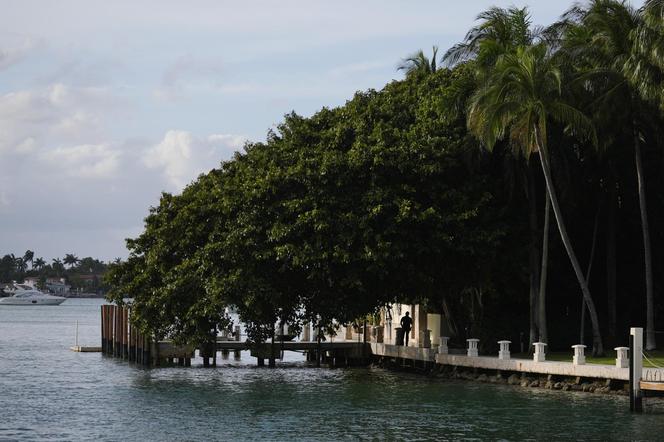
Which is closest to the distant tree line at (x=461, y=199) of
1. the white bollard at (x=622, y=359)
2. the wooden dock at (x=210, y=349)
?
the wooden dock at (x=210, y=349)

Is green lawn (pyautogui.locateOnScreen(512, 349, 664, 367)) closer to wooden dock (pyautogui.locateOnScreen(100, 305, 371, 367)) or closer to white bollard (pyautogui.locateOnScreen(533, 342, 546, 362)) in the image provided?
white bollard (pyautogui.locateOnScreen(533, 342, 546, 362))

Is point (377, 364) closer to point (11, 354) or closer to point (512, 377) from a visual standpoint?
point (512, 377)

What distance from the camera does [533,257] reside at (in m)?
55.4

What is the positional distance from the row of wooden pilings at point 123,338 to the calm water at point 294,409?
3.25 m

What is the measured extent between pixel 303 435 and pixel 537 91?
19305mm

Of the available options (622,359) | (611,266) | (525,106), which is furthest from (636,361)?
(611,266)

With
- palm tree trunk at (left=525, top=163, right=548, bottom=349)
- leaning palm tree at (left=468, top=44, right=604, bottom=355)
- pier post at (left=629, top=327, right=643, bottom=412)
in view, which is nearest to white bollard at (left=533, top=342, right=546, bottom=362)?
leaning palm tree at (left=468, top=44, right=604, bottom=355)

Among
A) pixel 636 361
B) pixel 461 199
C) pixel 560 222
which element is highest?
pixel 461 199

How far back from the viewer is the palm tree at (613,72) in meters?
51.9

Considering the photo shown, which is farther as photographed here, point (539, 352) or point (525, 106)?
point (525, 106)

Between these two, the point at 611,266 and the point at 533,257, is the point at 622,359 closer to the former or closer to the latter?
the point at 533,257

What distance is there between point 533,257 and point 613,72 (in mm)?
8953

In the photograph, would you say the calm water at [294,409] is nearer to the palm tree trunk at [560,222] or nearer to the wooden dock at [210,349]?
the wooden dock at [210,349]

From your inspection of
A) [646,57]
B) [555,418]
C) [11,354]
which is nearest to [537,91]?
[646,57]
